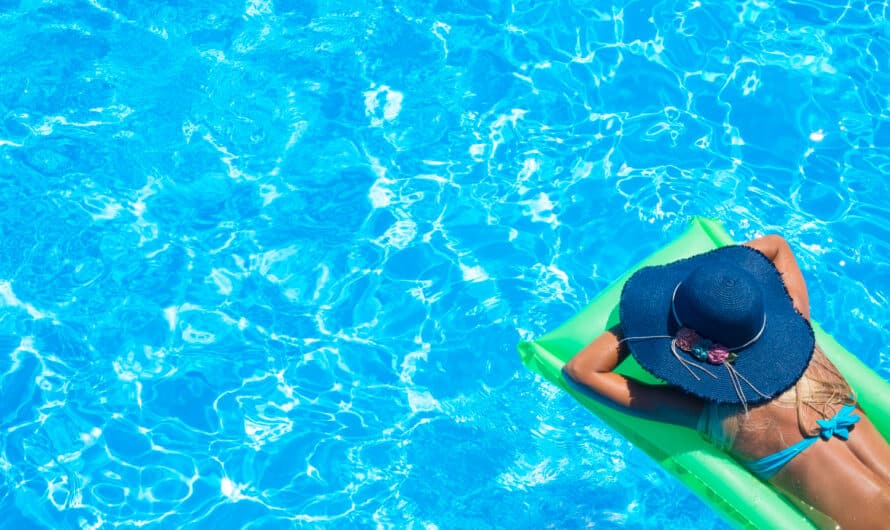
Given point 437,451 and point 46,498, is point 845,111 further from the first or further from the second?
point 46,498

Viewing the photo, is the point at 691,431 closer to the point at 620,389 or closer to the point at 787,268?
the point at 620,389

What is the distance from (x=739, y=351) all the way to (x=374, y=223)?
11.4ft

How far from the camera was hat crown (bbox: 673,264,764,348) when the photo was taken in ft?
16.6

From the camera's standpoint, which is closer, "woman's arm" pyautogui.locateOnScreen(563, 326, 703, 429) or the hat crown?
the hat crown

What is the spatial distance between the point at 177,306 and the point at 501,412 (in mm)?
2539

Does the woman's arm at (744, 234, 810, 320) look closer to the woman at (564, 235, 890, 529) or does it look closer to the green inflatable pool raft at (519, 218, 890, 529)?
the woman at (564, 235, 890, 529)

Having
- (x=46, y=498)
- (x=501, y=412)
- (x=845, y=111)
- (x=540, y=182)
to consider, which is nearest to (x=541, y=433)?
(x=501, y=412)

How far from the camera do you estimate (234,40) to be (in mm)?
8945

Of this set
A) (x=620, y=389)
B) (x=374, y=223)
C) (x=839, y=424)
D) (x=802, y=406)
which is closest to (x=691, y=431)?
(x=620, y=389)

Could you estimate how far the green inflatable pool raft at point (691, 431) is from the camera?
220 inches

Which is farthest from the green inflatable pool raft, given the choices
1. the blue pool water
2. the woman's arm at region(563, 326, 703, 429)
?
the blue pool water

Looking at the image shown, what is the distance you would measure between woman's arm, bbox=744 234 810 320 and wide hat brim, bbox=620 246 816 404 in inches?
7.1

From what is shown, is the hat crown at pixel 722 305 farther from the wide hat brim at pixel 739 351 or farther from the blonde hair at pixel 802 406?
the blonde hair at pixel 802 406

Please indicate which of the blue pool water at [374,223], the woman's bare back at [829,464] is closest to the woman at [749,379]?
the woman's bare back at [829,464]
